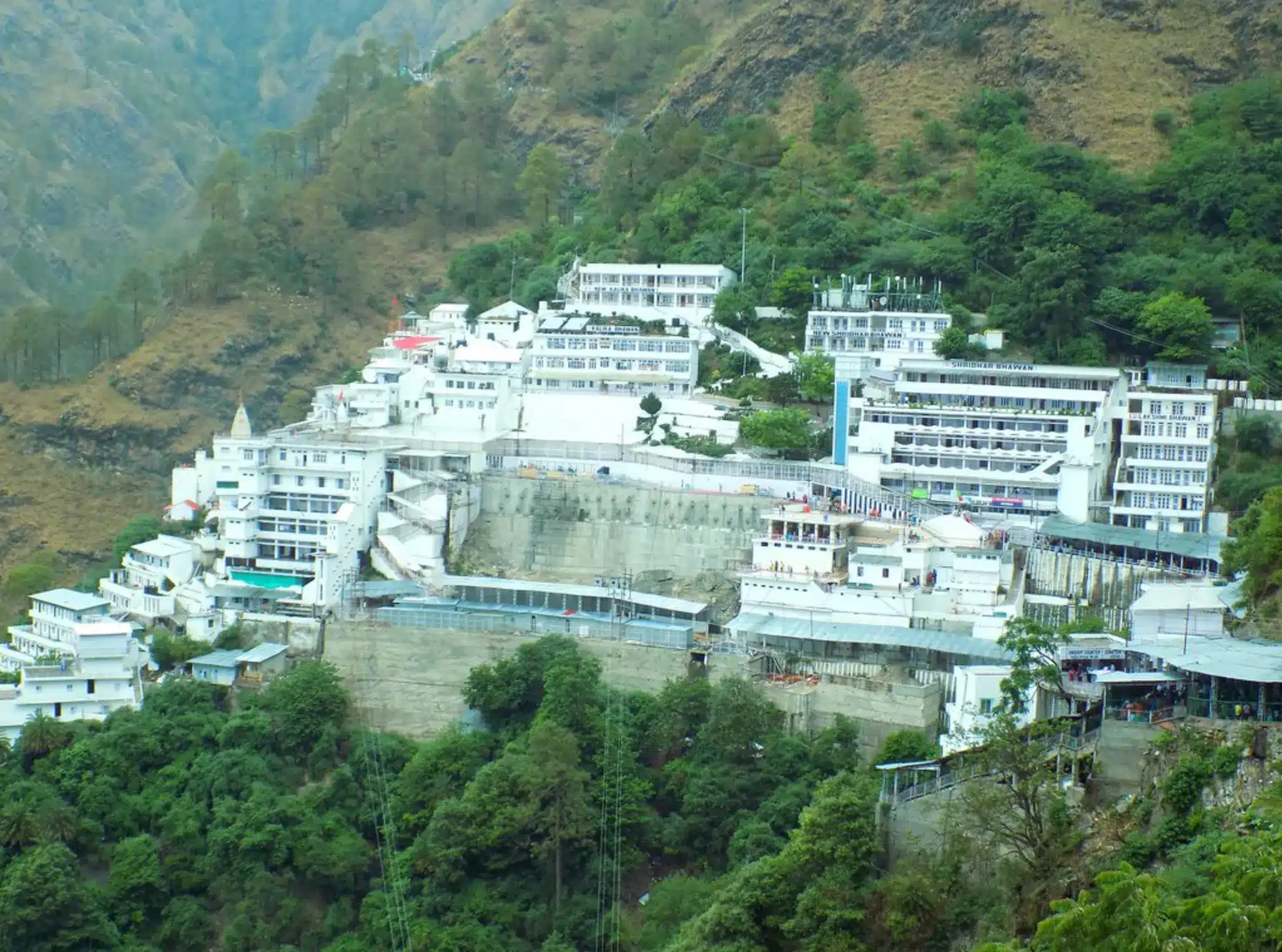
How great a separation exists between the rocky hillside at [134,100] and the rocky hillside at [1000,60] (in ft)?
71.6

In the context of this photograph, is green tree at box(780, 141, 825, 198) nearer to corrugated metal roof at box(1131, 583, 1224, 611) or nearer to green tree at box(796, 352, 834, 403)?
green tree at box(796, 352, 834, 403)

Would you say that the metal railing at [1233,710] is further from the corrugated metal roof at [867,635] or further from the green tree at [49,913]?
the green tree at [49,913]

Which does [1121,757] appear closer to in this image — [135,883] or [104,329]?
[135,883]

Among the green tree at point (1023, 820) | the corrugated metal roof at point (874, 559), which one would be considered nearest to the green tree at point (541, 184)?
the corrugated metal roof at point (874, 559)

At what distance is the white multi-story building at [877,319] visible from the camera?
45.0 meters

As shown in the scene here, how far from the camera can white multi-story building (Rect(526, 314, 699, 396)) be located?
46.3 meters

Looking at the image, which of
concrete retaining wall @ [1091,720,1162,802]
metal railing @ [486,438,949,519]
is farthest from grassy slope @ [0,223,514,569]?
concrete retaining wall @ [1091,720,1162,802]

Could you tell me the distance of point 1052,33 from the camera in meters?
58.7

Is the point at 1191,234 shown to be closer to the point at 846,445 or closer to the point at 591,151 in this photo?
the point at 846,445

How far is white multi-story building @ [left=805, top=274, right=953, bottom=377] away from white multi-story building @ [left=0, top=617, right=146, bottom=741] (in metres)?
18.0

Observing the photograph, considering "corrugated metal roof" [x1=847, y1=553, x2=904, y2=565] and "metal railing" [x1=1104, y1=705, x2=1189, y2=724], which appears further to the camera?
"corrugated metal roof" [x1=847, y1=553, x2=904, y2=565]

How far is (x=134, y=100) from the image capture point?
84.8 m

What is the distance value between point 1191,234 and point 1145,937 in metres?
34.2

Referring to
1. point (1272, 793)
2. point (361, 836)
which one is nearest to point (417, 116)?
point (361, 836)
